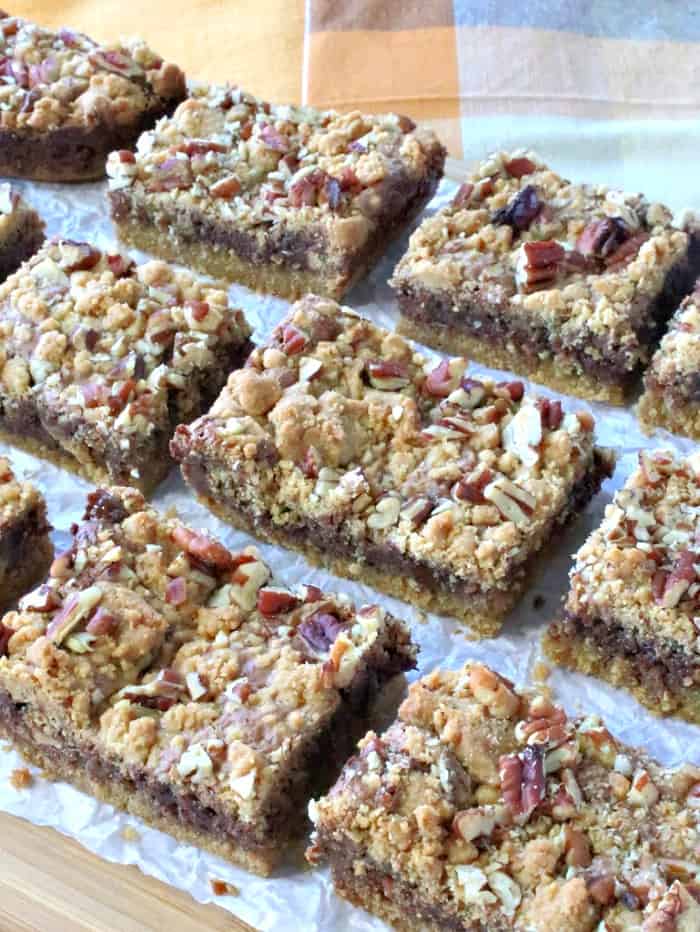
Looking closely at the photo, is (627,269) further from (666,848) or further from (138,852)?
(138,852)

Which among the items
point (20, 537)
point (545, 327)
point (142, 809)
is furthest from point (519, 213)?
point (142, 809)

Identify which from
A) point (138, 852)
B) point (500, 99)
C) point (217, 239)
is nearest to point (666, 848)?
point (138, 852)

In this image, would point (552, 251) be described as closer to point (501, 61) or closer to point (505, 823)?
point (501, 61)

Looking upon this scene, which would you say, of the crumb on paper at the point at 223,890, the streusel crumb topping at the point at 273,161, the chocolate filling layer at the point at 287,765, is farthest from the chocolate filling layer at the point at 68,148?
the crumb on paper at the point at 223,890

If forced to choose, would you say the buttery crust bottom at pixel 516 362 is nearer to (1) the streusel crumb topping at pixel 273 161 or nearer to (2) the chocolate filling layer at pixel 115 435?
(1) the streusel crumb topping at pixel 273 161

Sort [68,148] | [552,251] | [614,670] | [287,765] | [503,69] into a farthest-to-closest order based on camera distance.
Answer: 1. [503,69]
2. [68,148]
3. [552,251]
4. [614,670]
5. [287,765]

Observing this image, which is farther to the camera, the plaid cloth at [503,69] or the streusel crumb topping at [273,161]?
the plaid cloth at [503,69]
